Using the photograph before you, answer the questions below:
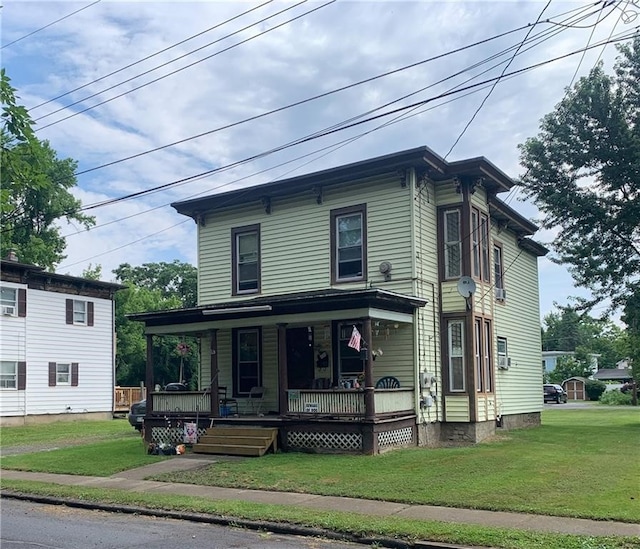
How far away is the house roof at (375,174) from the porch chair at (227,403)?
555cm

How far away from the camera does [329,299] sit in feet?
53.8

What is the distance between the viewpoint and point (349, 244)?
19.2 metres

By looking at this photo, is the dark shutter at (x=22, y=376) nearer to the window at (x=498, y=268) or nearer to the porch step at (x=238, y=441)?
the porch step at (x=238, y=441)

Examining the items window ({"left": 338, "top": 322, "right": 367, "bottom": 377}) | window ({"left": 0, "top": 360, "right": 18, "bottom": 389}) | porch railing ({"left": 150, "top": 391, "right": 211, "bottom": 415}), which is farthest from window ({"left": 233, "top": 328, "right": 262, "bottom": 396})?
window ({"left": 0, "top": 360, "right": 18, "bottom": 389})

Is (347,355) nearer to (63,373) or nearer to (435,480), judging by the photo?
(435,480)

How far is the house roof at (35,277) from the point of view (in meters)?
30.6

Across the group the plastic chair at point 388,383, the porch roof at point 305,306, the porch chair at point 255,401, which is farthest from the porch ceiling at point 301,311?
the porch chair at point 255,401

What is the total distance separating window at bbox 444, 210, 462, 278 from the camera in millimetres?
18875

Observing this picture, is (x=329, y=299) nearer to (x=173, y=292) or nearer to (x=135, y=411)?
(x=135, y=411)

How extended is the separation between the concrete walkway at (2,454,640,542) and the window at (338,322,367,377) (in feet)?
13.9

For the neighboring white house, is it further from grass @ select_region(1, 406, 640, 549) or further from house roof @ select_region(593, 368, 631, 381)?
house roof @ select_region(593, 368, 631, 381)

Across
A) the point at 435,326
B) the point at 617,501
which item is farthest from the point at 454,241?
Result: the point at 617,501

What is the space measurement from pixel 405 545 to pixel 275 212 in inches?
525

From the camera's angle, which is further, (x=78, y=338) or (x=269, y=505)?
(x=78, y=338)
